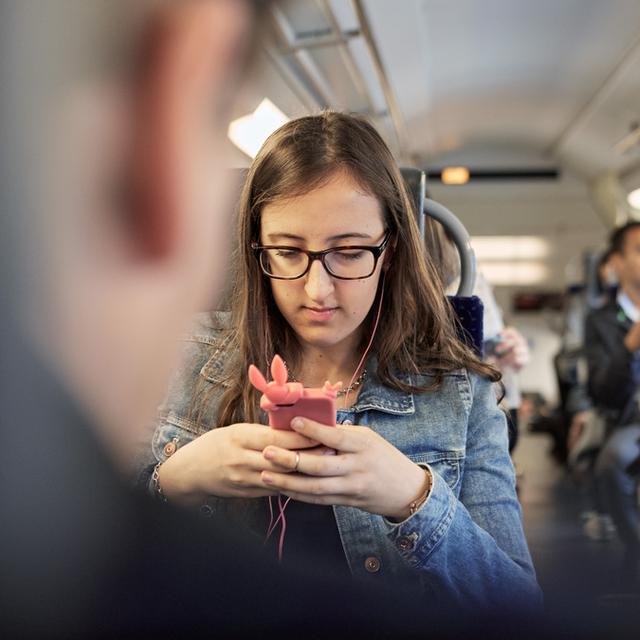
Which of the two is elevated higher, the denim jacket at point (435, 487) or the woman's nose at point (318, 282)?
the woman's nose at point (318, 282)

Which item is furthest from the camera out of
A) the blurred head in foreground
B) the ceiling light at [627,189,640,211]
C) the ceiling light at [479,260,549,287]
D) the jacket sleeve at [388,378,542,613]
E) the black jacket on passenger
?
the black jacket on passenger

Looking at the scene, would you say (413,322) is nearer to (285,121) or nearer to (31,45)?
(285,121)

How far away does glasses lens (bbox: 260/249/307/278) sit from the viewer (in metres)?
0.61

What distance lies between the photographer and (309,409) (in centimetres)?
50

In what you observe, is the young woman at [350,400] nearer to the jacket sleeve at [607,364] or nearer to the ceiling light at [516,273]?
the ceiling light at [516,273]

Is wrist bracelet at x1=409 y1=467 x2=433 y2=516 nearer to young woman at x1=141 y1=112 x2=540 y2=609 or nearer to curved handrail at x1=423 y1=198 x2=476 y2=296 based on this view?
young woman at x1=141 y1=112 x2=540 y2=609

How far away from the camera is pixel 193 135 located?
0.53 m

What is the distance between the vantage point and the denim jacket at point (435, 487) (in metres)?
0.61

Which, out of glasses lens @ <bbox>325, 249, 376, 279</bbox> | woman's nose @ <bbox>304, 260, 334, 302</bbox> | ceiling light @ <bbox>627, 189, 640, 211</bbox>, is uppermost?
ceiling light @ <bbox>627, 189, 640, 211</bbox>

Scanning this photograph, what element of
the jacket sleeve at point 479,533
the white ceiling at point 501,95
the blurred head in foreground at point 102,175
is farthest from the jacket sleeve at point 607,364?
the blurred head in foreground at point 102,175

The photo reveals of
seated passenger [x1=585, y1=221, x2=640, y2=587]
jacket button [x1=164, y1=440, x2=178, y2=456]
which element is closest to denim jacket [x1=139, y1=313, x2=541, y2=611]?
jacket button [x1=164, y1=440, x2=178, y2=456]

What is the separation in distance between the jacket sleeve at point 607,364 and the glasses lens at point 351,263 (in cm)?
175

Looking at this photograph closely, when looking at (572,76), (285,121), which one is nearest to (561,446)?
(572,76)

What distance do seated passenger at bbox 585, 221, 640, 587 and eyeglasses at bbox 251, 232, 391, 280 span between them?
133cm
